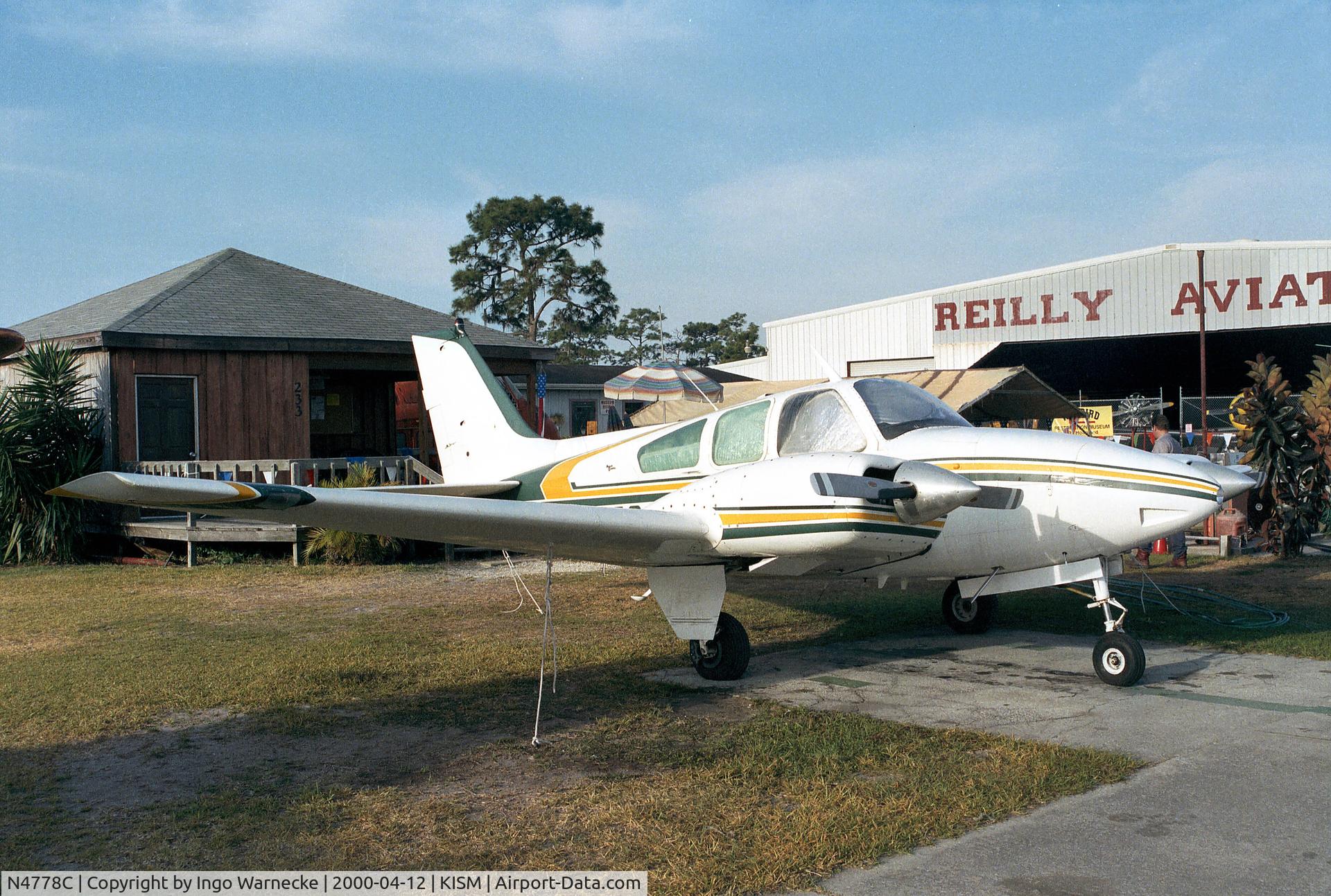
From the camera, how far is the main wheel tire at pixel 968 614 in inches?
361

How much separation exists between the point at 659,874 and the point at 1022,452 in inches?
175

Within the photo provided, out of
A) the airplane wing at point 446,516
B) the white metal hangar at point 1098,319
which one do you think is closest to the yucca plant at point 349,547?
the airplane wing at point 446,516

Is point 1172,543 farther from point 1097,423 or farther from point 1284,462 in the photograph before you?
point 1097,423

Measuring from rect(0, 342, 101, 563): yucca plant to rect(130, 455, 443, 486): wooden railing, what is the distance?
3.56 ft

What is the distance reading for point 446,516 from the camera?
247 inches

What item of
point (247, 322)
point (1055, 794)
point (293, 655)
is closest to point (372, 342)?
point (247, 322)

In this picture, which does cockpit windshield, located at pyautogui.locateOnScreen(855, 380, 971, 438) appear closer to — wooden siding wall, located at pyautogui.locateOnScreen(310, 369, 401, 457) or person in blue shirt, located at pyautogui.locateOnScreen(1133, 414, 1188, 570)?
person in blue shirt, located at pyautogui.locateOnScreen(1133, 414, 1188, 570)

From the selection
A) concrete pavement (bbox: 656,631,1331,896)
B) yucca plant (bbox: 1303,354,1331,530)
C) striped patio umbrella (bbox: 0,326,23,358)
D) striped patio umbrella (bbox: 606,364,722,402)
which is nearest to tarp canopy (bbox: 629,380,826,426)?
striped patio umbrella (bbox: 606,364,722,402)

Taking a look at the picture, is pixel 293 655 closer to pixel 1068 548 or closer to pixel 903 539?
pixel 903 539

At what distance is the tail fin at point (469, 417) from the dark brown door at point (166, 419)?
24.6ft

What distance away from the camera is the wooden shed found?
1695 cm

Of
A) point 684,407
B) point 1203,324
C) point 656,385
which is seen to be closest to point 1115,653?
point 656,385

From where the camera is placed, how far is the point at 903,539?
6691 mm

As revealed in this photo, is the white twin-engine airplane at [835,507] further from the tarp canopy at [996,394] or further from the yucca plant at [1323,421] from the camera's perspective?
the tarp canopy at [996,394]
